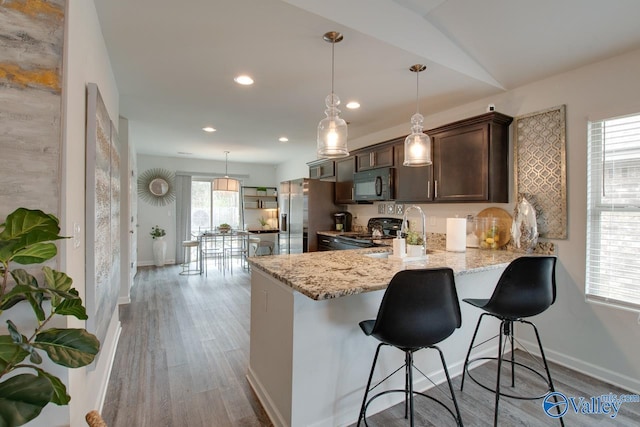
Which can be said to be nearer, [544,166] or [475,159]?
[544,166]

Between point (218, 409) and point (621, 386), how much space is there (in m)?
2.97

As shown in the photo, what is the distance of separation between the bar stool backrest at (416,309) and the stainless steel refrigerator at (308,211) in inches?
144

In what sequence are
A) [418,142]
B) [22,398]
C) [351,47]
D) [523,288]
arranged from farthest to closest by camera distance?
[418,142] < [351,47] < [523,288] < [22,398]

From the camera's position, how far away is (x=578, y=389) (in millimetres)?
2277

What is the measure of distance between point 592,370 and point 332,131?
2.84m

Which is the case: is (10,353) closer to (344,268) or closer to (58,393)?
(58,393)

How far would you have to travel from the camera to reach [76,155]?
1.44m

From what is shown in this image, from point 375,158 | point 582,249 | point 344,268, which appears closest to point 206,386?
point 344,268

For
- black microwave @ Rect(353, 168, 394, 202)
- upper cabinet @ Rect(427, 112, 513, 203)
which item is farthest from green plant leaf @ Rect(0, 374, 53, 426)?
black microwave @ Rect(353, 168, 394, 202)

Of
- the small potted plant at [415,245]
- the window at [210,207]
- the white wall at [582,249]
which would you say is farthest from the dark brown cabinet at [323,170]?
the small potted plant at [415,245]

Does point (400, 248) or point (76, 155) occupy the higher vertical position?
point (76, 155)

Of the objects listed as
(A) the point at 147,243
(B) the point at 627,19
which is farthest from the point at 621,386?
(A) the point at 147,243

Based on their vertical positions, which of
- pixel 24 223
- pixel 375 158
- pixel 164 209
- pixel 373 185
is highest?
pixel 375 158

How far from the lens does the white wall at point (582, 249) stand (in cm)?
229
